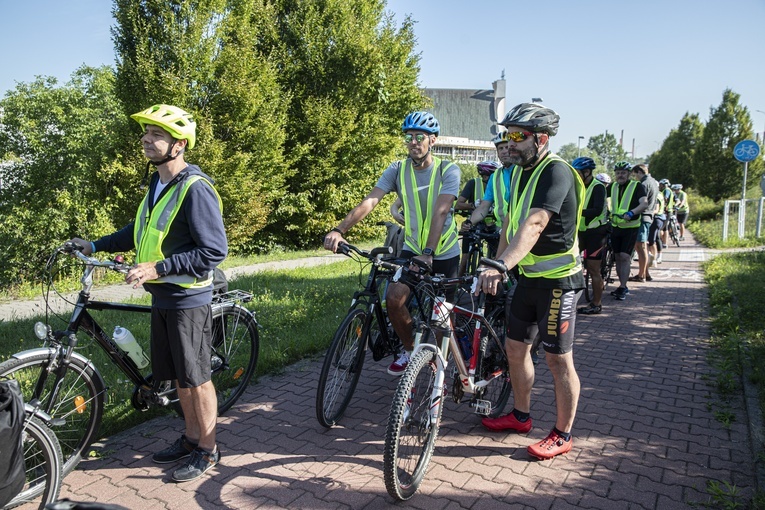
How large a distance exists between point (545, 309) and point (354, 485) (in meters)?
1.57

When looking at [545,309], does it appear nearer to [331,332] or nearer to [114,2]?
[331,332]

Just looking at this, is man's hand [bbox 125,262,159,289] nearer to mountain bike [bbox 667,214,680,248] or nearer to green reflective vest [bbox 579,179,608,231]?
green reflective vest [bbox 579,179,608,231]

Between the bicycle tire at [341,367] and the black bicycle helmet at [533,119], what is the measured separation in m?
1.71

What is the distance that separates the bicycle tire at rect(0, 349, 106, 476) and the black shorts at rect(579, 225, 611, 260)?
6423 millimetres

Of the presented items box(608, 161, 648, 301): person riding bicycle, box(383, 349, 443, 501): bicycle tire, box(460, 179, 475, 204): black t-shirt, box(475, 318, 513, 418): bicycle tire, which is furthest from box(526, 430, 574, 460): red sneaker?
box(608, 161, 648, 301): person riding bicycle

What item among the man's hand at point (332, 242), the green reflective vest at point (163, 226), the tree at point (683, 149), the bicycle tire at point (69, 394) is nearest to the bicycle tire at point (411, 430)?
the man's hand at point (332, 242)

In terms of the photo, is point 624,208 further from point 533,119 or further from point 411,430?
point 411,430

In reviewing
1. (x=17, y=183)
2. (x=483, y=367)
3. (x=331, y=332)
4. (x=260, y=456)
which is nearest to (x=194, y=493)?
(x=260, y=456)

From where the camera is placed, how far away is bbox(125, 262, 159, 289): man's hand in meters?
2.89

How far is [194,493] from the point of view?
3352 millimetres

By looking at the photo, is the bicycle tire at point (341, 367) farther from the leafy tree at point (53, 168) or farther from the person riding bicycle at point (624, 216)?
the leafy tree at point (53, 168)

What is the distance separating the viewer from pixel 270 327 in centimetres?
664

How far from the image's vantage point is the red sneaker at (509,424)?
4.15 metres

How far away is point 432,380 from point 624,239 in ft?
22.2
